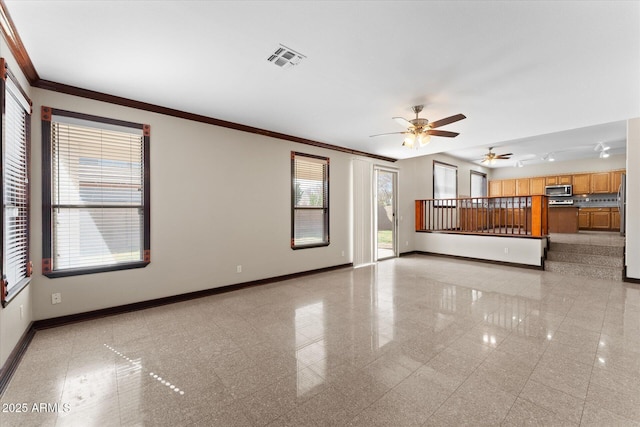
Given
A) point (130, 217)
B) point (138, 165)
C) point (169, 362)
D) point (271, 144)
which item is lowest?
point (169, 362)

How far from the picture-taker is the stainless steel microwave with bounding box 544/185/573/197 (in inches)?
357

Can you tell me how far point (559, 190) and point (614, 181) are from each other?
50.8 inches

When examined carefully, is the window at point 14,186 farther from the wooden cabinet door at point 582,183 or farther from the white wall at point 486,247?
the wooden cabinet door at point 582,183

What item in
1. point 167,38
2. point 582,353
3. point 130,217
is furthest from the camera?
point 130,217

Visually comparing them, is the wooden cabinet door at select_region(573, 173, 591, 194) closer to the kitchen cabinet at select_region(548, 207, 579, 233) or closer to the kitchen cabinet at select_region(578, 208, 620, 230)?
the kitchen cabinet at select_region(578, 208, 620, 230)

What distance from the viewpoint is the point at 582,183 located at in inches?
354

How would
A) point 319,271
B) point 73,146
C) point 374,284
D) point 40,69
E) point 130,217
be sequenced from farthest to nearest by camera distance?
point 319,271
point 374,284
point 130,217
point 73,146
point 40,69

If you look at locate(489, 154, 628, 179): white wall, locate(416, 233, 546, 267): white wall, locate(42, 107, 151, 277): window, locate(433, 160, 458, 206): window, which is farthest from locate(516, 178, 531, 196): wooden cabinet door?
locate(42, 107, 151, 277): window

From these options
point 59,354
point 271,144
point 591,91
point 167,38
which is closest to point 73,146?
point 167,38

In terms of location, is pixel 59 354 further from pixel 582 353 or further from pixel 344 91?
pixel 582 353

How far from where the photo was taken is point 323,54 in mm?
2521

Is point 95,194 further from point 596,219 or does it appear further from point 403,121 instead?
point 596,219

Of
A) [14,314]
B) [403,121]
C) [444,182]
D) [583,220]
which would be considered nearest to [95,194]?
[14,314]

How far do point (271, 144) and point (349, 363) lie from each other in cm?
384
